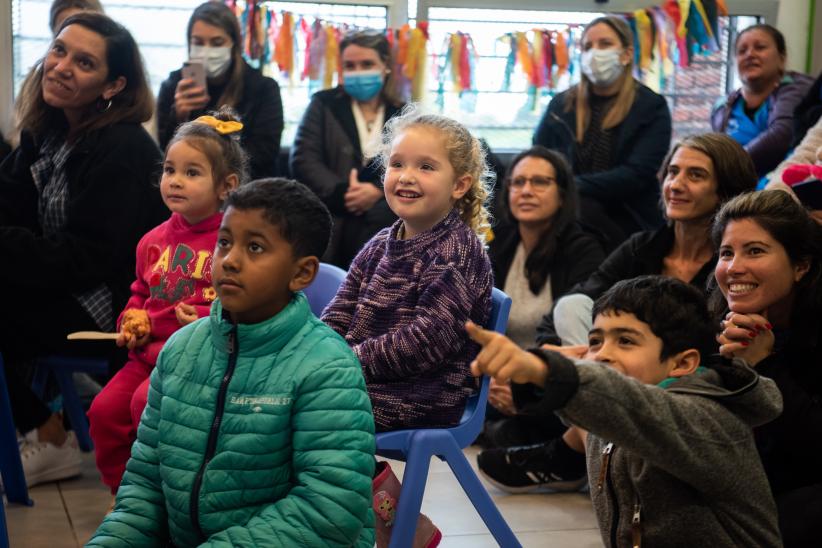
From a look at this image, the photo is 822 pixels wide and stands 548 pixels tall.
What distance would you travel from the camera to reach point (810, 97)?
380 centimetres

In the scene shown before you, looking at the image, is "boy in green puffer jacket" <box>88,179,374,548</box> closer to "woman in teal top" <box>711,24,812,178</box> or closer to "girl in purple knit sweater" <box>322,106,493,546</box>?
"girl in purple knit sweater" <box>322,106,493,546</box>

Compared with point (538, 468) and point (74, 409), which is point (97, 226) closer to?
point (74, 409)

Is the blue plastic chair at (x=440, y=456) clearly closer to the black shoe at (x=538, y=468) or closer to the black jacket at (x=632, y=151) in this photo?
the black shoe at (x=538, y=468)

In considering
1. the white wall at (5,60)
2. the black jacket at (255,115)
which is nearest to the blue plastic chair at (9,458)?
the black jacket at (255,115)

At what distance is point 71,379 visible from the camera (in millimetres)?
3264

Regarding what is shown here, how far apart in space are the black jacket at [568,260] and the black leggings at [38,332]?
1.35 metres

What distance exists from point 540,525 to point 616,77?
81.9 inches

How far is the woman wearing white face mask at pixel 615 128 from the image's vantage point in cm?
421

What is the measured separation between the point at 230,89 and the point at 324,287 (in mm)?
1635

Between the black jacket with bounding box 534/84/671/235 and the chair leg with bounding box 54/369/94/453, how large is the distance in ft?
6.35

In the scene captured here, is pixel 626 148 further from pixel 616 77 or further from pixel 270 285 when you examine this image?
pixel 270 285

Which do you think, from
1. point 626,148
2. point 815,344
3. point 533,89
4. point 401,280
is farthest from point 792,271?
point 533,89

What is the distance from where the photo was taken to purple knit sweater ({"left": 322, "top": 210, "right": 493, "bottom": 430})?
2.24 metres

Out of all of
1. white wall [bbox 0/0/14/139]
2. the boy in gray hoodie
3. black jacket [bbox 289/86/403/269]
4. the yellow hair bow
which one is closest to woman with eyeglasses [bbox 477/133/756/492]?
the boy in gray hoodie
